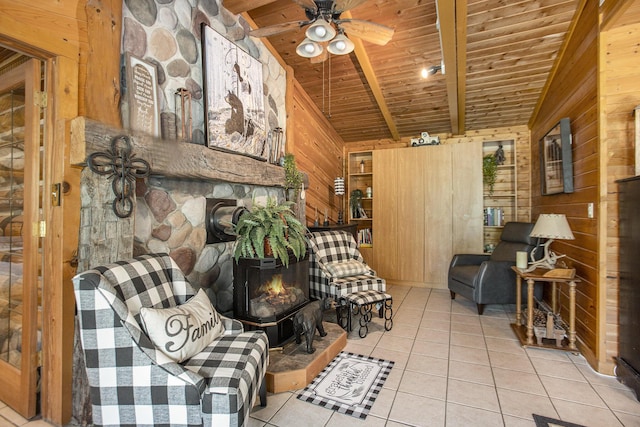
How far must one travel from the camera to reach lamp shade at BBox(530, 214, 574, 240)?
2.70 m

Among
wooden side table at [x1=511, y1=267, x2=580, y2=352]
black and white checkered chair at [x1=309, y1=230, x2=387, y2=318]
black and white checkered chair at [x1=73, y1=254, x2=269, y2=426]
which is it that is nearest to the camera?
black and white checkered chair at [x1=73, y1=254, x2=269, y2=426]

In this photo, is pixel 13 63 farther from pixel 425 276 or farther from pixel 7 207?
pixel 425 276

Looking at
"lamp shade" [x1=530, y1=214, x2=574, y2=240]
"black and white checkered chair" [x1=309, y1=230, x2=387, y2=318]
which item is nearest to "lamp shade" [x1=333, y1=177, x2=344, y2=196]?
"black and white checkered chair" [x1=309, y1=230, x2=387, y2=318]

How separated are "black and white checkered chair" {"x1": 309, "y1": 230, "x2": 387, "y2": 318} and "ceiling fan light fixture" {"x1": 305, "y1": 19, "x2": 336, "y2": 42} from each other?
6.22 feet

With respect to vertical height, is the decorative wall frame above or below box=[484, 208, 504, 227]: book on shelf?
above

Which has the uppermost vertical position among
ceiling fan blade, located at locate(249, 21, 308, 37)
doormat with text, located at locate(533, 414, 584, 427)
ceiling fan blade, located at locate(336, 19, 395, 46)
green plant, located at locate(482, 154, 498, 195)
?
ceiling fan blade, located at locate(249, 21, 308, 37)

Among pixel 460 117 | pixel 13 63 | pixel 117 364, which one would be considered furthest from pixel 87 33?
pixel 460 117

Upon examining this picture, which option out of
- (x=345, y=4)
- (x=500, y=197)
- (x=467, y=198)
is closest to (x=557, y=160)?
(x=467, y=198)

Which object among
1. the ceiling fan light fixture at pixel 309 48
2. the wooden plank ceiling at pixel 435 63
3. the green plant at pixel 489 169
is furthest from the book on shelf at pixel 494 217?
the ceiling fan light fixture at pixel 309 48

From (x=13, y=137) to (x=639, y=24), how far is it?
429 cm

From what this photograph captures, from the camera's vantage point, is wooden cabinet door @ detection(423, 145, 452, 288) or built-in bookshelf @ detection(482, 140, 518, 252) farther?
built-in bookshelf @ detection(482, 140, 518, 252)

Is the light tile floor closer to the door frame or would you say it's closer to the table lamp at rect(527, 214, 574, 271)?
the door frame

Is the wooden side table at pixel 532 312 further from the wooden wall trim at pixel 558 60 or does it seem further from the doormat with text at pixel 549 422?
the wooden wall trim at pixel 558 60

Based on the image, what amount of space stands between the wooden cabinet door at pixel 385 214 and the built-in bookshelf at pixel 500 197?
1.46 m
